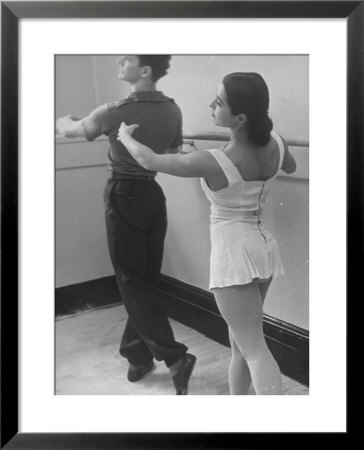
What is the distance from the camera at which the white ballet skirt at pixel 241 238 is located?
112 cm

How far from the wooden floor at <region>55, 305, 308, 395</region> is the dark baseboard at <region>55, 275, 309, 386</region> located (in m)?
0.01

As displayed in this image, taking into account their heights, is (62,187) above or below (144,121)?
below

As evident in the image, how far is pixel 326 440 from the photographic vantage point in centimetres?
112

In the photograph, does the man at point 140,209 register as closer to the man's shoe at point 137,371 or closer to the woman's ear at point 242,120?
the man's shoe at point 137,371

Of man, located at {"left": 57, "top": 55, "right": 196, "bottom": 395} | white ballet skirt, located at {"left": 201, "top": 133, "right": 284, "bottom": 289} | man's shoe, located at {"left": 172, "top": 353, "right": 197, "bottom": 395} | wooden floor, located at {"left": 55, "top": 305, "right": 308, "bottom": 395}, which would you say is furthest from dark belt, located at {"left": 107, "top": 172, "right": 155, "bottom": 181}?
man's shoe, located at {"left": 172, "top": 353, "right": 197, "bottom": 395}

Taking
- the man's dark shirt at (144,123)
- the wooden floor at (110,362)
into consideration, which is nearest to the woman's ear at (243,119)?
the man's dark shirt at (144,123)

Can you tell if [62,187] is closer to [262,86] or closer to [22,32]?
[22,32]

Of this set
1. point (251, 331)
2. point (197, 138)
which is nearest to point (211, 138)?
point (197, 138)

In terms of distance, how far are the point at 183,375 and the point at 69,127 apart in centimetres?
51

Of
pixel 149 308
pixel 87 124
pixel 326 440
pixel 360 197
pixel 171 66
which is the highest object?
pixel 171 66

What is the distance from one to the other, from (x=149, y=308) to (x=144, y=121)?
35 cm

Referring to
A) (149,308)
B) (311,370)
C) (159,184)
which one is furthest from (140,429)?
(159,184)

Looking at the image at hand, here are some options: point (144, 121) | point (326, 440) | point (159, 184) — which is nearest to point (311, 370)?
point (326, 440)

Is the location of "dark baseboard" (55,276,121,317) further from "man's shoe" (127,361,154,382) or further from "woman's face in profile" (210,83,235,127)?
"woman's face in profile" (210,83,235,127)
